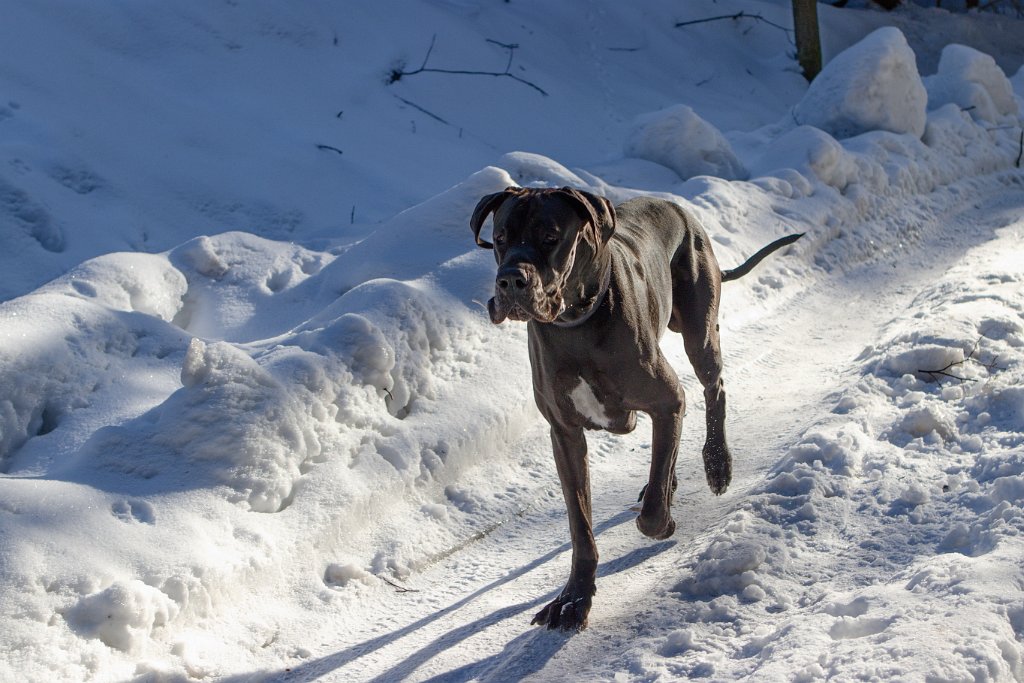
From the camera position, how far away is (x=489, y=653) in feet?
12.3

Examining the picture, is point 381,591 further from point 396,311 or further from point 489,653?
point 396,311

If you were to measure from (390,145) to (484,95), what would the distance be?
77.9 inches

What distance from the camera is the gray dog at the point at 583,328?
3377 mm

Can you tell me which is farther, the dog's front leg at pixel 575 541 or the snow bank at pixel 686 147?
the snow bank at pixel 686 147

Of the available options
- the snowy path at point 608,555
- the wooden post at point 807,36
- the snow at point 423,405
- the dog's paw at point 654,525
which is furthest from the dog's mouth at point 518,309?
the wooden post at point 807,36

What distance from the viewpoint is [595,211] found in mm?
3492

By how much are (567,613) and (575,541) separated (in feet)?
0.86

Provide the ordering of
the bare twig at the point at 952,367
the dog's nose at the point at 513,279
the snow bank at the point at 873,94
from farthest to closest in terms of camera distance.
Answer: the snow bank at the point at 873,94, the bare twig at the point at 952,367, the dog's nose at the point at 513,279

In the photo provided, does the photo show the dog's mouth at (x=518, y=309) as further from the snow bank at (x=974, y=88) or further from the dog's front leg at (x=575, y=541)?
the snow bank at (x=974, y=88)

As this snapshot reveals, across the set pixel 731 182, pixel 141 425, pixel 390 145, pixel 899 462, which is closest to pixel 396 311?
pixel 141 425

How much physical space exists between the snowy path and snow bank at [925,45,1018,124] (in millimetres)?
5148

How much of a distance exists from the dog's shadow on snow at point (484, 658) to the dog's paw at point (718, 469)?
41 cm

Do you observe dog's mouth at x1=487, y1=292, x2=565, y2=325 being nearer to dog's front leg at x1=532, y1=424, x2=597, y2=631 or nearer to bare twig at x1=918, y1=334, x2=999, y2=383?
dog's front leg at x1=532, y1=424, x2=597, y2=631

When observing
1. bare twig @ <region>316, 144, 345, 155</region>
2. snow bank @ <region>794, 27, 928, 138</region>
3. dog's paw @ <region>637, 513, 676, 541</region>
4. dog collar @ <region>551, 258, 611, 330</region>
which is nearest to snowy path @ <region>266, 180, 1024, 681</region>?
dog's paw @ <region>637, 513, 676, 541</region>
